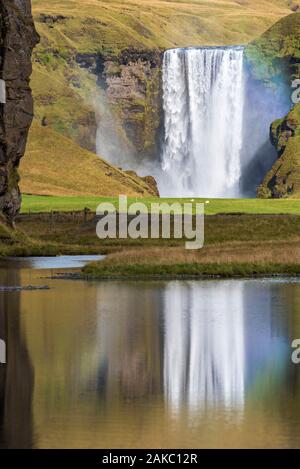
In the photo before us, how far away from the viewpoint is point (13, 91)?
281 feet

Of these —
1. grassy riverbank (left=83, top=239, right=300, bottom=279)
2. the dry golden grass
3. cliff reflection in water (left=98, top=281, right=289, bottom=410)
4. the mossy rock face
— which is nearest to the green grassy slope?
the mossy rock face

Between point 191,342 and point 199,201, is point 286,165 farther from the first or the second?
point 191,342

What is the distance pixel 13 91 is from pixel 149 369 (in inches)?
2073

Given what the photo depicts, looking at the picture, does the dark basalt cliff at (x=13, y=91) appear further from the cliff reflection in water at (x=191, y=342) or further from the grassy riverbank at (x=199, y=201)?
the grassy riverbank at (x=199, y=201)

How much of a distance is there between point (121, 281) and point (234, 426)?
113 ft

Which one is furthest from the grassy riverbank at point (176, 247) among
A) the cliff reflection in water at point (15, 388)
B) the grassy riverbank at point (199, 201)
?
Answer: the cliff reflection in water at point (15, 388)

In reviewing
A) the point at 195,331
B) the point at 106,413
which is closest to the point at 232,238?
the point at 195,331

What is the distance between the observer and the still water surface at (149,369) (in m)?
27.4

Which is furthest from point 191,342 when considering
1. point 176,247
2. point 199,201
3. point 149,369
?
point 199,201

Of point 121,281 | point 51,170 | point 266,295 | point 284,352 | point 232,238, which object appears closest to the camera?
point 284,352

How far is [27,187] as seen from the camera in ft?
524

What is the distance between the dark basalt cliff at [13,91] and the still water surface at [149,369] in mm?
30293
